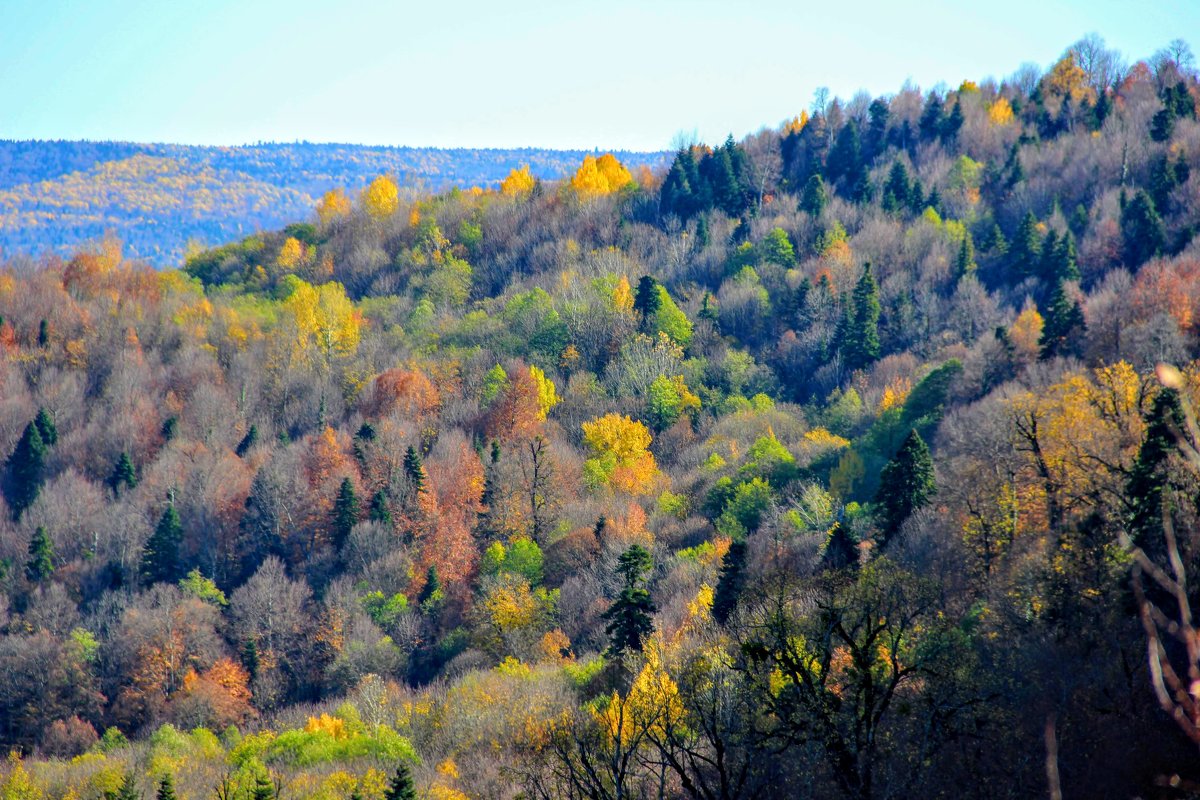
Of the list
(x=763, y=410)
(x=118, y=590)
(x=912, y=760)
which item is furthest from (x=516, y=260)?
(x=912, y=760)

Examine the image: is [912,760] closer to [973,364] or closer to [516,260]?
[973,364]

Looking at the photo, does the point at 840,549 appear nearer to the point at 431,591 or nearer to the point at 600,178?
the point at 431,591

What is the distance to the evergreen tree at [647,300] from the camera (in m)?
96.6

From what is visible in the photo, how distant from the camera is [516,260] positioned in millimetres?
118062

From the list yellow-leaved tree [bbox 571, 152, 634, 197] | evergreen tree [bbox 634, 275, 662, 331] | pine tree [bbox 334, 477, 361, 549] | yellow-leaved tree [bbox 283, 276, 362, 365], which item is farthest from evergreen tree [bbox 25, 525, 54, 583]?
yellow-leaved tree [bbox 571, 152, 634, 197]

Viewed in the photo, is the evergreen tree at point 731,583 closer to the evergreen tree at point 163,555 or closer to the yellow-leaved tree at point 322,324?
the evergreen tree at point 163,555

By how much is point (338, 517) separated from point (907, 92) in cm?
7993

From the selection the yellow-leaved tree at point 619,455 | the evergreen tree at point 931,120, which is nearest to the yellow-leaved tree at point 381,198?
the yellow-leaved tree at point 619,455

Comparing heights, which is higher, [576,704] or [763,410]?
[763,410]

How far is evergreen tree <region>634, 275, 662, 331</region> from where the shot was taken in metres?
96.6

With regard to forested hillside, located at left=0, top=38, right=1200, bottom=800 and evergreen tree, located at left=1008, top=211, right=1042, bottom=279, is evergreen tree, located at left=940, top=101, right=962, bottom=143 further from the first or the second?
evergreen tree, located at left=1008, top=211, right=1042, bottom=279

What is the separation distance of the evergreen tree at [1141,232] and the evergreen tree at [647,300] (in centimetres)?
3600

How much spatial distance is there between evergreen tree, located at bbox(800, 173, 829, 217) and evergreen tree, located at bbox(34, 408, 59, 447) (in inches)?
2621

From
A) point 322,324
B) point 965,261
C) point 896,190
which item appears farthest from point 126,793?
point 896,190
